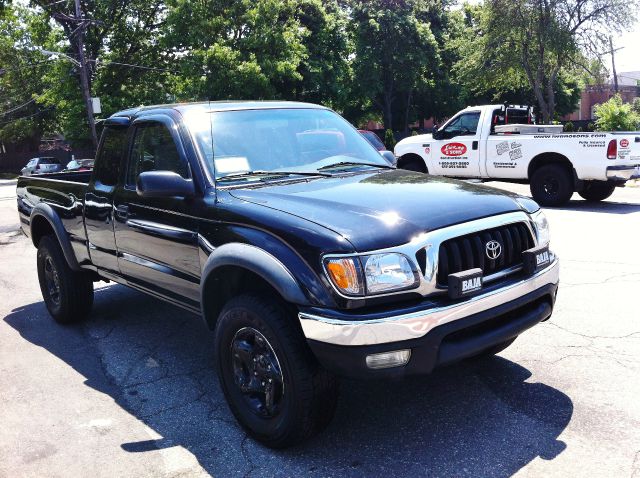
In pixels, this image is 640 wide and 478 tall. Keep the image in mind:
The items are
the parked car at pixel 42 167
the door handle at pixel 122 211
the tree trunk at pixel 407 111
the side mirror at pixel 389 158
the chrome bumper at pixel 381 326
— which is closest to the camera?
the chrome bumper at pixel 381 326

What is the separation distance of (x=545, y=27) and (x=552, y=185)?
18.8m

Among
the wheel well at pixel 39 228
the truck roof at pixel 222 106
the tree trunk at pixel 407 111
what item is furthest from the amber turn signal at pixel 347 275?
the tree trunk at pixel 407 111

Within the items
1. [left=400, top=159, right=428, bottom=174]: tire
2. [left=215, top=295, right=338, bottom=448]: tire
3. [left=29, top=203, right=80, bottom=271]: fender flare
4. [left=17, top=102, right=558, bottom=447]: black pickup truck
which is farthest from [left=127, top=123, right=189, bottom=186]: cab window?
[left=400, top=159, right=428, bottom=174]: tire

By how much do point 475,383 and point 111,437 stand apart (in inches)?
88.0

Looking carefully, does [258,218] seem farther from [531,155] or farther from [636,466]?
[531,155]

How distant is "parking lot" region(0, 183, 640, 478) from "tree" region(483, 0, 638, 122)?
2513cm

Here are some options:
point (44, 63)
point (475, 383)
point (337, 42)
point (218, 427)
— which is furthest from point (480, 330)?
point (44, 63)

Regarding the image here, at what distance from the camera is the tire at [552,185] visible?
11.4m

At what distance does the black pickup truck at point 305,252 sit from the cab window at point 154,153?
0.01m

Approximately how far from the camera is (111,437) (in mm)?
3463

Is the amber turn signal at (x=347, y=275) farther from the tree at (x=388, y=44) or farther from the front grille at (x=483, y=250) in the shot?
the tree at (x=388, y=44)

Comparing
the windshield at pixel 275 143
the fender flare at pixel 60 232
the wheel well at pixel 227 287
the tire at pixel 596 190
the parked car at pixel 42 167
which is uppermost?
the parked car at pixel 42 167

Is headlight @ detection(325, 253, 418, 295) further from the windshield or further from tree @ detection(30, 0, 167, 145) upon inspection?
tree @ detection(30, 0, 167, 145)

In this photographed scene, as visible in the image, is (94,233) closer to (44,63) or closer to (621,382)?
(621,382)
